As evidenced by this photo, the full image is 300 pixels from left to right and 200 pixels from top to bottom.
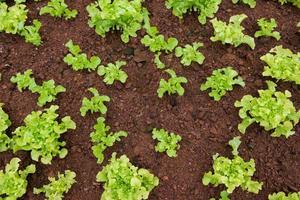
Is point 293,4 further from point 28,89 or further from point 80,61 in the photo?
point 28,89

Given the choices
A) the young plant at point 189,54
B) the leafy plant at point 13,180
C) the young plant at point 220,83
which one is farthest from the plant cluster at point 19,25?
the young plant at point 220,83

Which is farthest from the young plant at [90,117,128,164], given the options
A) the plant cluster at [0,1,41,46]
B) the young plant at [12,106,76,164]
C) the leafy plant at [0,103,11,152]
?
the plant cluster at [0,1,41,46]

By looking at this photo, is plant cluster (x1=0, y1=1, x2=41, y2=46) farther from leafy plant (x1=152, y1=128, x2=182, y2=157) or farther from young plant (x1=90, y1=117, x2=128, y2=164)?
leafy plant (x1=152, y1=128, x2=182, y2=157)

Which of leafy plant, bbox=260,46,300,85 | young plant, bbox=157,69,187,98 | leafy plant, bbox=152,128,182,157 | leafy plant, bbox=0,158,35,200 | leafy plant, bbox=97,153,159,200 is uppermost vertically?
leafy plant, bbox=260,46,300,85

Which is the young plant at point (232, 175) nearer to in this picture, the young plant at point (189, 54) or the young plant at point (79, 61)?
the young plant at point (189, 54)

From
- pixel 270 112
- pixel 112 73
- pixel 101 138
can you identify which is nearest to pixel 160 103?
pixel 112 73

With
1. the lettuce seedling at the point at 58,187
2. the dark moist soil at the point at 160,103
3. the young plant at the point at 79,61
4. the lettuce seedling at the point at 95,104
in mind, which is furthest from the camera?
the young plant at the point at 79,61

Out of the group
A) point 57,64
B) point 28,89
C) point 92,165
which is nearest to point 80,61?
point 57,64
